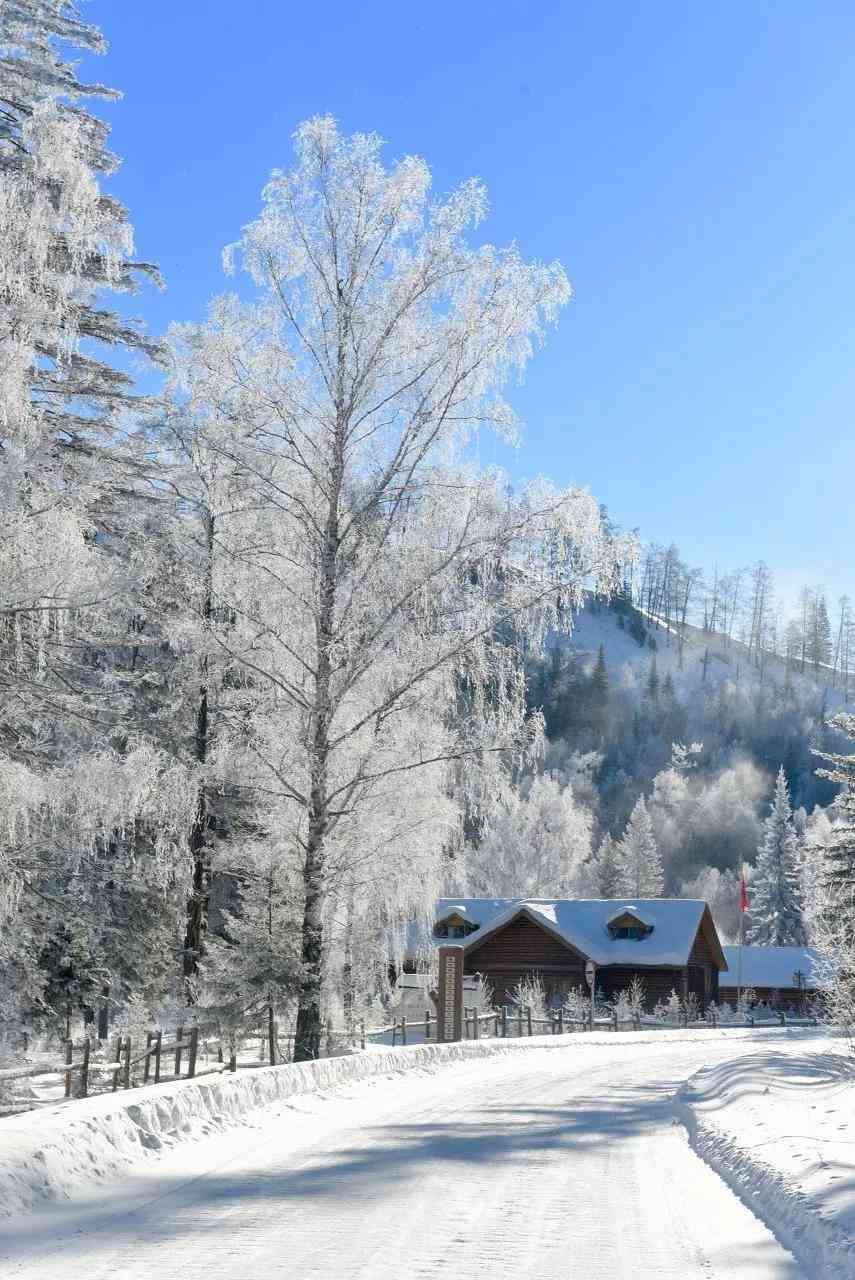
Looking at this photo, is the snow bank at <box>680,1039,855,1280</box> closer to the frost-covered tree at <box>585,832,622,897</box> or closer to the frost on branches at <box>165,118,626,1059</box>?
the frost on branches at <box>165,118,626,1059</box>

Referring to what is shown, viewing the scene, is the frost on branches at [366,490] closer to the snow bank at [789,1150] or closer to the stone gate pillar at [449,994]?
the snow bank at [789,1150]

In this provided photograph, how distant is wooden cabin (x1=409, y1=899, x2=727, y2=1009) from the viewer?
56.6m

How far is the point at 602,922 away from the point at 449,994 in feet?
108

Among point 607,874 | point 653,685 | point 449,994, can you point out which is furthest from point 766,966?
point 653,685

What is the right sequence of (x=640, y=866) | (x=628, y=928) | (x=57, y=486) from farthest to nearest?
1. (x=640, y=866)
2. (x=628, y=928)
3. (x=57, y=486)

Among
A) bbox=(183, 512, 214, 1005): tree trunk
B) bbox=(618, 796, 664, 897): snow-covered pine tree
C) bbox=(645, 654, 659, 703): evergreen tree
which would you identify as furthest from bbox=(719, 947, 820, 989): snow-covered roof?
bbox=(645, 654, 659, 703): evergreen tree

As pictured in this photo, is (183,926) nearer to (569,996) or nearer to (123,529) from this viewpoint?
(123,529)

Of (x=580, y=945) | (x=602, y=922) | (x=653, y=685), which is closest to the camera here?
(x=580, y=945)

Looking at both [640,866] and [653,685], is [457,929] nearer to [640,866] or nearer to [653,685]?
[640,866]

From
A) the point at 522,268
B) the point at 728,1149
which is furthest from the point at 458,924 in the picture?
the point at 728,1149

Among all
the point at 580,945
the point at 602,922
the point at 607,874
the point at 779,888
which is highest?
the point at 607,874

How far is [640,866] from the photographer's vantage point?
320ft

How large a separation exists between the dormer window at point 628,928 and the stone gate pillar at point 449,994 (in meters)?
31.6

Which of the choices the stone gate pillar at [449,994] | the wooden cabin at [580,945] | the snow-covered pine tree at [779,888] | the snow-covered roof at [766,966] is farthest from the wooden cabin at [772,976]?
the stone gate pillar at [449,994]
